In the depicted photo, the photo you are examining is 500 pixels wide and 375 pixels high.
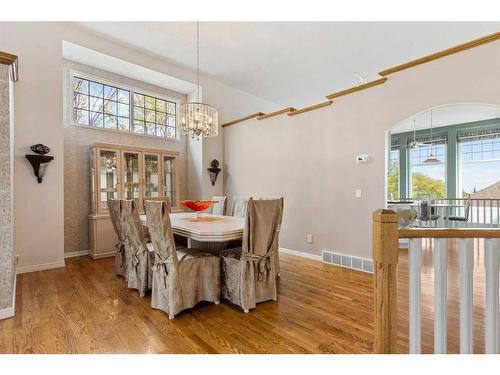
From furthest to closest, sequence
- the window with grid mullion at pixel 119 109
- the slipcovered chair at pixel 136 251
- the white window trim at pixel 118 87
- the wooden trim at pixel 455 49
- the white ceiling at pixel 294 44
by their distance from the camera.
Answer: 1. the window with grid mullion at pixel 119 109
2. the white window trim at pixel 118 87
3. the white ceiling at pixel 294 44
4. the slipcovered chair at pixel 136 251
5. the wooden trim at pixel 455 49

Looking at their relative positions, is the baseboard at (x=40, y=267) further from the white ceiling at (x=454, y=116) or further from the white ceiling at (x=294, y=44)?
the white ceiling at (x=454, y=116)

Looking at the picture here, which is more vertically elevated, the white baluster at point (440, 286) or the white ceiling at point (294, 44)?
the white ceiling at point (294, 44)

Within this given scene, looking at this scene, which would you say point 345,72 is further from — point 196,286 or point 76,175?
point 76,175

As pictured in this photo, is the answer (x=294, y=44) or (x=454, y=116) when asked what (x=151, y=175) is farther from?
(x=454, y=116)

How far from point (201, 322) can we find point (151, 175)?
3196mm

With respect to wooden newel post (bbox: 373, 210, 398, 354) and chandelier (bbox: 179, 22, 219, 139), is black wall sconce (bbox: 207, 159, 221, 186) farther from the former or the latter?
wooden newel post (bbox: 373, 210, 398, 354)

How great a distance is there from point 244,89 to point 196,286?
4.73m

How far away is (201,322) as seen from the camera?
212 cm

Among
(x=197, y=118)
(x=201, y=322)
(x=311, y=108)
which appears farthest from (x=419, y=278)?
(x=311, y=108)

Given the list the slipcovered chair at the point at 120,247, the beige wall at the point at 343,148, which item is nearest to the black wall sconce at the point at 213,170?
the beige wall at the point at 343,148

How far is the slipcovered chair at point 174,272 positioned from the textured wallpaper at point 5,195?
1.19 meters

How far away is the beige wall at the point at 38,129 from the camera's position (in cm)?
326

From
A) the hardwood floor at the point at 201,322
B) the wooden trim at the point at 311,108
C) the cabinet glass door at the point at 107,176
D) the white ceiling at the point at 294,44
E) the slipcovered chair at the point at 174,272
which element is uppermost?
the white ceiling at the point at 294,44
